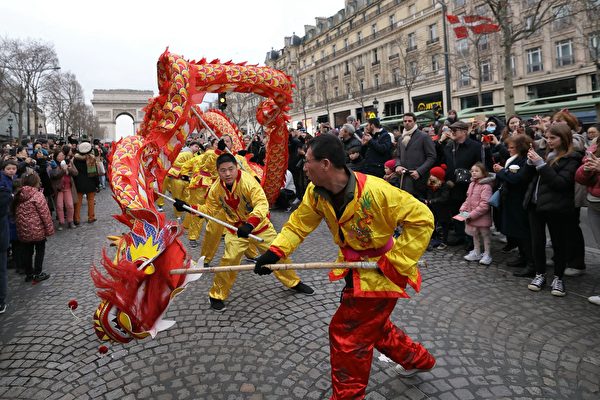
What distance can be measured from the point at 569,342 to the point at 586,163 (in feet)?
5.65

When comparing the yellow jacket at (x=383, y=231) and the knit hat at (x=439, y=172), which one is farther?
the knit hat at (x=439, y=172)

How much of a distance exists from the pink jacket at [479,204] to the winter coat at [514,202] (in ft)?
0.88

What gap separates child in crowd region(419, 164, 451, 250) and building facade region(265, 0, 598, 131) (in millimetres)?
9792

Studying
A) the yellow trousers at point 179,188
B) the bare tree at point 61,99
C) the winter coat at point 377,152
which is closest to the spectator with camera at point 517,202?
the winter coat at point 377,152

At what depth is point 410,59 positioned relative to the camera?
3909cm

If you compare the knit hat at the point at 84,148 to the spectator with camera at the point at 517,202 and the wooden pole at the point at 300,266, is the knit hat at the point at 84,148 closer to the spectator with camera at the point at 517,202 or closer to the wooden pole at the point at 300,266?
the wooden pole at the point at 300,266

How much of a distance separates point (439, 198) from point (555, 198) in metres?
2.21

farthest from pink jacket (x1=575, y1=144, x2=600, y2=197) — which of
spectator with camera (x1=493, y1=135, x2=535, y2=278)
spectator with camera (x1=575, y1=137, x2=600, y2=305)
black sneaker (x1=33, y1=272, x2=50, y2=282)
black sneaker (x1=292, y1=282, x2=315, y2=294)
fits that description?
black sneaker (x1=33, y1=272, x2=50, y2=282)

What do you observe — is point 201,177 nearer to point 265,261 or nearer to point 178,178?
point 178,178

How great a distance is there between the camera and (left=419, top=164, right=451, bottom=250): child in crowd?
6.59 meters

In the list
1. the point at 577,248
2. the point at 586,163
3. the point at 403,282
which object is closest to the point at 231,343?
the point at 403,282

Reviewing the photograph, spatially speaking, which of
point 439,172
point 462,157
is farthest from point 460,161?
point 439,172

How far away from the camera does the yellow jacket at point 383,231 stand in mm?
2492

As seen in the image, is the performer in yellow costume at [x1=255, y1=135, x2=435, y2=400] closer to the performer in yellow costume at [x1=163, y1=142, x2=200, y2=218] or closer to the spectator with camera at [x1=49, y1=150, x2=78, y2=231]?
the performer in yellow costume at [x1=163, y1=142, x2=200, y2=218]
